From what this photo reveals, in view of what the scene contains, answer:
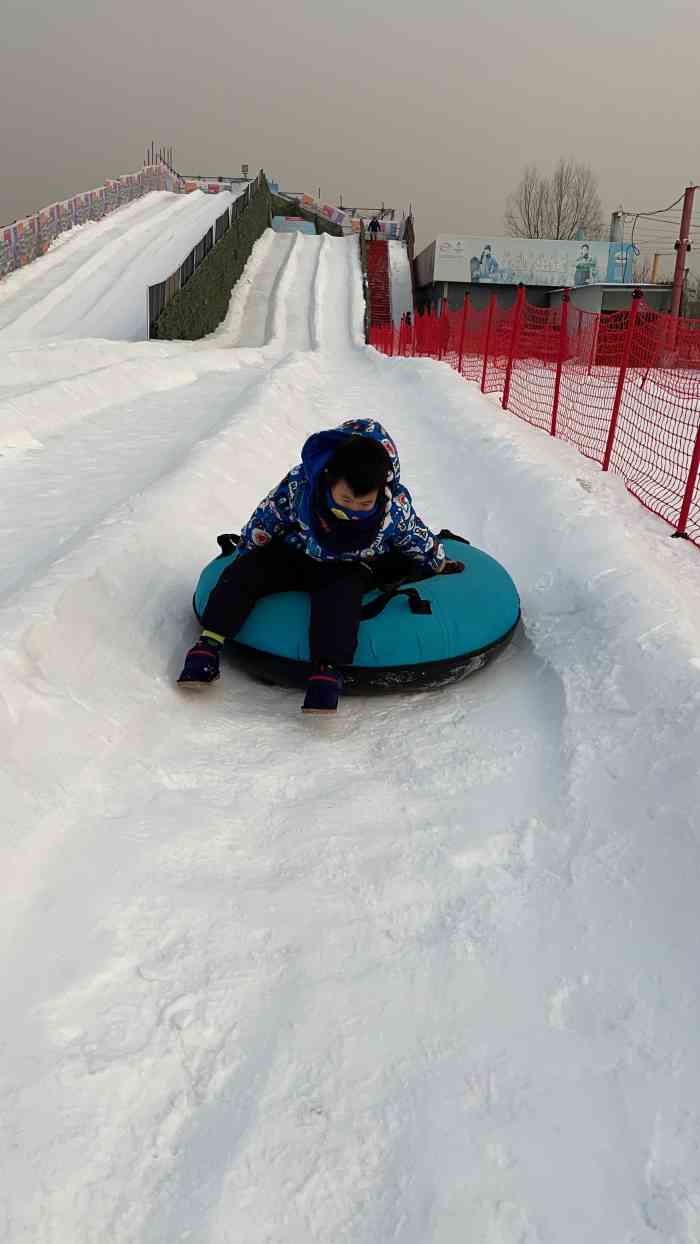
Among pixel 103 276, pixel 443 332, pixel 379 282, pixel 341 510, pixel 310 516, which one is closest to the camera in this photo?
pixel 341 510

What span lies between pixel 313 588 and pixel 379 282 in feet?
102

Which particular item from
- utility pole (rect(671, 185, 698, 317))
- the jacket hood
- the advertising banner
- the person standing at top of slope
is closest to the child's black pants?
Result: the person standing at top of slope

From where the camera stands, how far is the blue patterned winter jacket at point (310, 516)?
2.76 metres

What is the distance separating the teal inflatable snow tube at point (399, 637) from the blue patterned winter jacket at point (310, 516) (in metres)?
0.15

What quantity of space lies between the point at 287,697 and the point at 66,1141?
1.67 meters

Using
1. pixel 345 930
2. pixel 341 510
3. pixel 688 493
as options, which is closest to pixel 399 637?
pixel 341 510

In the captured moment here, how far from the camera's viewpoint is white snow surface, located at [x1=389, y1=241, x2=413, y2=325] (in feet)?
97.2

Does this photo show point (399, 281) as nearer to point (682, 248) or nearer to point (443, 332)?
point (682, 248)

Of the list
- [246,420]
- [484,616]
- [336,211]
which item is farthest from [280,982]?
[336,211]

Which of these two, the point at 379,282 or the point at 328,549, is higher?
the point at 379,282

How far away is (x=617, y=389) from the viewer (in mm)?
6844

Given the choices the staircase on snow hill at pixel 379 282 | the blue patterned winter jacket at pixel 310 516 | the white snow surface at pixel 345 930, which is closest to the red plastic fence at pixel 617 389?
the blue patterned winter jacket at pixel 310 516

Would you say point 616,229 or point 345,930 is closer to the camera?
point 345,930

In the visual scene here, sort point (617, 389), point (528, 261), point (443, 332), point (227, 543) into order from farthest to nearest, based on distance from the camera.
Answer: point (528, 261) < point (443, 332) < point (617, 389) < point (227, 543)
